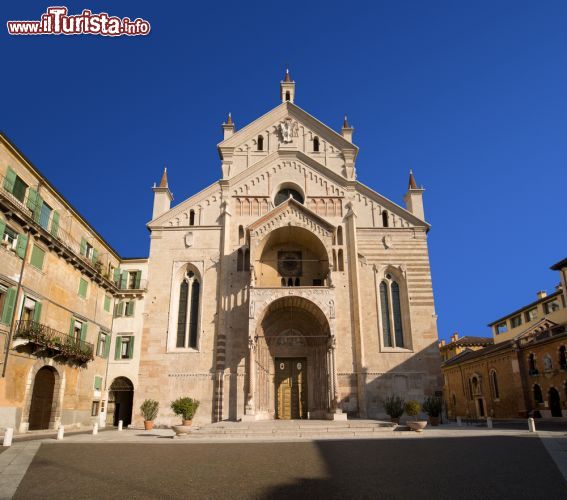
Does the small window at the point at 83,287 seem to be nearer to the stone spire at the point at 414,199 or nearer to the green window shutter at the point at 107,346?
the green window shutter at the point at 107,346

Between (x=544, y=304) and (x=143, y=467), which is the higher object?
(x=544, y=304)

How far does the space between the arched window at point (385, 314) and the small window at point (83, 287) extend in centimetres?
2029

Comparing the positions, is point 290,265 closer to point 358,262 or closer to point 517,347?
point 358,262

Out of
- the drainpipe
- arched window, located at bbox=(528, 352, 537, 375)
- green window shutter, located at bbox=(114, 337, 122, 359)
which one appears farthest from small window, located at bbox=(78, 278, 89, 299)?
arched window, located at bbox=(528, 352, 537, 375)

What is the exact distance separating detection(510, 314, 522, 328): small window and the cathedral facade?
106ft

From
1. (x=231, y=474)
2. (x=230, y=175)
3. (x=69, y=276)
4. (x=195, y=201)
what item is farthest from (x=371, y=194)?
→ (x=231, y=474)

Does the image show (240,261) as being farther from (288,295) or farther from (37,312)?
(37,312)

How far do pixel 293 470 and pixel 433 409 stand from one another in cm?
1618

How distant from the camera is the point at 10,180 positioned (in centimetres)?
2220

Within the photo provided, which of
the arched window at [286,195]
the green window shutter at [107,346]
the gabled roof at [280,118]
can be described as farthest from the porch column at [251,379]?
the green window shutter at [107,346]

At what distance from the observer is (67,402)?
27.5m

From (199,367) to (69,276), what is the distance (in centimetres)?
1045

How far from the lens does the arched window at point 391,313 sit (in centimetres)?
2733

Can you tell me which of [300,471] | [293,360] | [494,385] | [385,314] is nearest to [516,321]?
[494,385]
